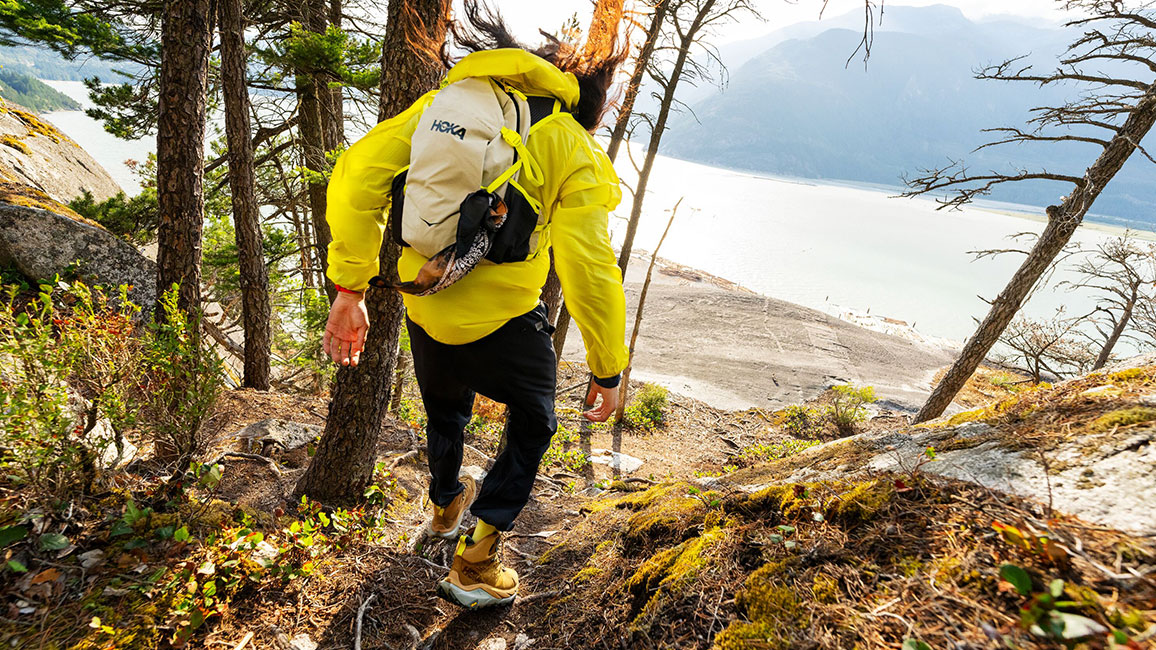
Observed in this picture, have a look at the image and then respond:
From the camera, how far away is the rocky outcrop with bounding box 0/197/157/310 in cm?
447

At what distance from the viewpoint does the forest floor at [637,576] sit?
1155 millimetres

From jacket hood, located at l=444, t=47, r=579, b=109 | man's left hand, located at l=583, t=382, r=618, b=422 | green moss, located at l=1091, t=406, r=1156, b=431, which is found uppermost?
jacket hood, located at l=444, t=47, r=579, b=109

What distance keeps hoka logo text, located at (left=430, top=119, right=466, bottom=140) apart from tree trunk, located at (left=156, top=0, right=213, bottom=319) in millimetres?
2580

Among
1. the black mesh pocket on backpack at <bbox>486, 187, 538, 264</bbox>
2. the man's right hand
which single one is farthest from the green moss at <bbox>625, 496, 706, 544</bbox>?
the man's right hand

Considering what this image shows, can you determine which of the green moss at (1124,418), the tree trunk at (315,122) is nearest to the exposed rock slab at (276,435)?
the tree trunk at (315,122)

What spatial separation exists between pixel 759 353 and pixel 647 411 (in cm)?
1159

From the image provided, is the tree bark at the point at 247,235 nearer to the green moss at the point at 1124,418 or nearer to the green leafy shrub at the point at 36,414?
the green leafy shrub at the point at 36,414

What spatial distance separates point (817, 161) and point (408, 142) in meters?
222

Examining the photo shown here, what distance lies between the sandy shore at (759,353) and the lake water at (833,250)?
438 cm

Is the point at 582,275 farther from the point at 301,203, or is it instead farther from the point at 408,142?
the point at 301,203

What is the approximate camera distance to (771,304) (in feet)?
93.4

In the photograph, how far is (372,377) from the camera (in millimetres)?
2668

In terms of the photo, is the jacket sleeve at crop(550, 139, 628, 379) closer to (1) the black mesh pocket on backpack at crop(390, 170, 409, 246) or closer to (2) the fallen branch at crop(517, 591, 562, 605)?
(1) the black mesh pocket on backpack at crop(390, 170, 409, 246)

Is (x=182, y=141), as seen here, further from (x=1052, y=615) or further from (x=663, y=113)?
(x=663, y=113)
